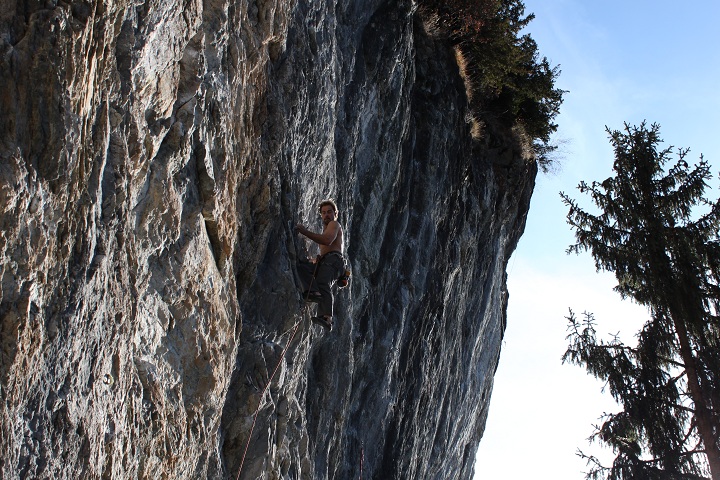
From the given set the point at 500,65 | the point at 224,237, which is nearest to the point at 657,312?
the point at 500,65

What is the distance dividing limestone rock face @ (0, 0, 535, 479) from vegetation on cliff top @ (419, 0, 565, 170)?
51 cm

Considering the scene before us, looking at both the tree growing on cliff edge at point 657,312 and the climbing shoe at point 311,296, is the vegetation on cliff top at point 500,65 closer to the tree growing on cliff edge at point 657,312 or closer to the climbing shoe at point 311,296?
the tree growing on cliff edge at point 657,312

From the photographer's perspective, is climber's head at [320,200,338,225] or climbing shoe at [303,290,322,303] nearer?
climbing shoe at [303,290,322,303]

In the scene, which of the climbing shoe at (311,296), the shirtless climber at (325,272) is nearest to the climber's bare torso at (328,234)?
the shirtless climber at (325,272)

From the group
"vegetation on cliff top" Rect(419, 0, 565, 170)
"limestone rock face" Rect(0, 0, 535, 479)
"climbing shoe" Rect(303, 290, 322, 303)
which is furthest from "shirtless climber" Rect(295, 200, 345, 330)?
"vegetation on cliff top" Rect(419, 0, 565, 170)

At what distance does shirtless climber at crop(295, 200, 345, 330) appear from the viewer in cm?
785

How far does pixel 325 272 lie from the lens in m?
7.88

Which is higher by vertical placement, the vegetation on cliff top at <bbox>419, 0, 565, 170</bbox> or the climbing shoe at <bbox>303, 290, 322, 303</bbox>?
the vegetation on cliff top at <bbox>419, 0, 565, 170</bbox>

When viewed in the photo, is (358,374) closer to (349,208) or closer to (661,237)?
(349,208)

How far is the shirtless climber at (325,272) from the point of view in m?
7.85

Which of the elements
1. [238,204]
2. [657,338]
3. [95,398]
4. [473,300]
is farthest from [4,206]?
[657,338]

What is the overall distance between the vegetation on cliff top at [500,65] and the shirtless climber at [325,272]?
621 centimetres

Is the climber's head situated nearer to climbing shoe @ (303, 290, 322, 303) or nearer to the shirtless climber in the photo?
the shirtless climber

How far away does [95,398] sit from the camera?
4492 millimetres
